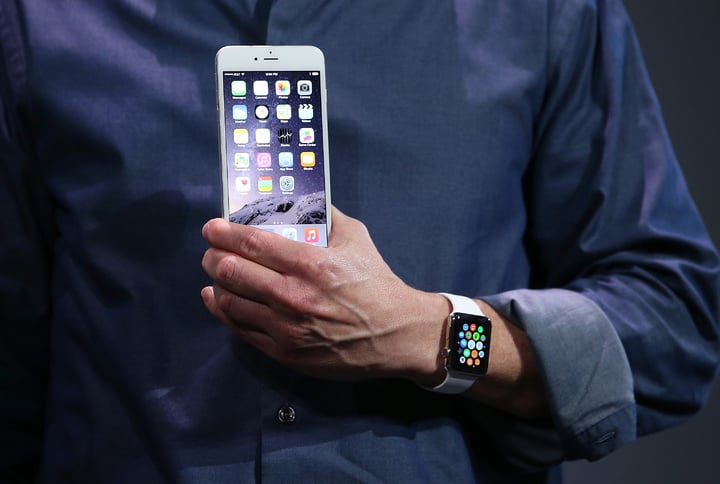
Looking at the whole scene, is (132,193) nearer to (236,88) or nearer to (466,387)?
(236,88)

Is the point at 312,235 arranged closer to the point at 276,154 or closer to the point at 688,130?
the point at 276,154

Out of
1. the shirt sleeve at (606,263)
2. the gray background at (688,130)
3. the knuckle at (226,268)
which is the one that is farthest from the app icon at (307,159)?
the gray background at (688,130)

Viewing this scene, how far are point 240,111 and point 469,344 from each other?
27 centimetres

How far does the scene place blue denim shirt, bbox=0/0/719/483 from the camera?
33.6 inches

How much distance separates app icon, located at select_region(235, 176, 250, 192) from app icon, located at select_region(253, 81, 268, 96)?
0.07m

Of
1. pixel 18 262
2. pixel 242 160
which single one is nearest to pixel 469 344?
pixel 242 160

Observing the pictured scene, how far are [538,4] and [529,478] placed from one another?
46 cm

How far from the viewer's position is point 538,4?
96cm

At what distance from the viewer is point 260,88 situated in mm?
796

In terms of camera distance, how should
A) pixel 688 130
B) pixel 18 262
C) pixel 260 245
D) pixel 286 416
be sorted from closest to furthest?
pixel 260 245 < pixel 286 416 < pixel 18 262 < pixel 688 130

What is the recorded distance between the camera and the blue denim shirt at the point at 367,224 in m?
0.85

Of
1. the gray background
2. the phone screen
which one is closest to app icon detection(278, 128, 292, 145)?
the phone screen

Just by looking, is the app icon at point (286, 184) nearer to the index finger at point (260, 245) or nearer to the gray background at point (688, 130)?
the index finger at point (260, 245)

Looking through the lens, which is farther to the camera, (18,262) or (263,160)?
(18,262)
